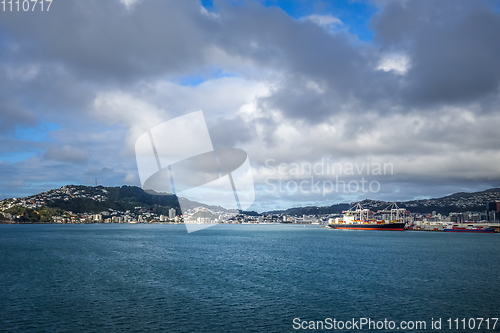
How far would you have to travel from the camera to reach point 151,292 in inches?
1190

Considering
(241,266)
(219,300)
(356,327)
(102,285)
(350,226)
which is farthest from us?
(350,226)

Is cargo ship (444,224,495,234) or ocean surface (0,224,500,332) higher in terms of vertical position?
ocean surface (0,224,500,332)

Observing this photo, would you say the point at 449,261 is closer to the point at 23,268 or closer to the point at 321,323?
the point at 321,323

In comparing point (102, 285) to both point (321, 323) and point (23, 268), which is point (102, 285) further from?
point (321, 323)

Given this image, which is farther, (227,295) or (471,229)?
(471,229)

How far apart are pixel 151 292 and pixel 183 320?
9212mm

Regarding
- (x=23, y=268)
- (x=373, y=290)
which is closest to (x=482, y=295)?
(x=373, y=290)

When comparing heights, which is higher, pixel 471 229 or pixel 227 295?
pixel 227 295

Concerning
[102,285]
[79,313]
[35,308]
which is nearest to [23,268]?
[102,285]

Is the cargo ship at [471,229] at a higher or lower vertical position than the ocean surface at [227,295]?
lower

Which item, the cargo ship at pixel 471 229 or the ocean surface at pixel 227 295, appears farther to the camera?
the cargo ship at pixel 471 229

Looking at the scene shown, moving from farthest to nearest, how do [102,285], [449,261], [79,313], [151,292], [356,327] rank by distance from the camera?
[449,261]
[102,285]
[151,292]
[79,313]
[356,327]

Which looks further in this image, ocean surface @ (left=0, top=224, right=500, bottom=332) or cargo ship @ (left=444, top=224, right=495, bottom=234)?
cargo ship @ (left=444, top=224, right=495, bottom=234)

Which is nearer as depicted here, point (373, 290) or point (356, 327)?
point (356, 327)
